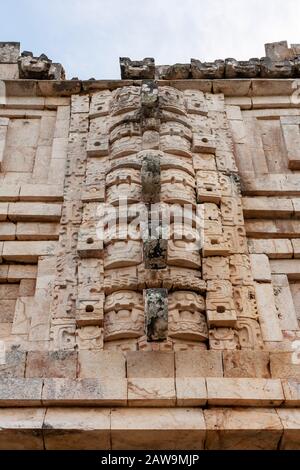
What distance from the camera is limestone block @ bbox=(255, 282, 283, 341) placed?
22.6ft

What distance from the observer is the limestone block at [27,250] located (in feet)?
25.3

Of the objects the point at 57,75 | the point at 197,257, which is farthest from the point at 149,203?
the point at 57,75

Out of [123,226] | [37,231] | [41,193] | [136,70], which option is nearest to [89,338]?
[123,226]

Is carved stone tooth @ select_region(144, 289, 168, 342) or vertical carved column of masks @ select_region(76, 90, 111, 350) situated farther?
vertical carved column of masks @ select_region(76, 90, 111, 350)

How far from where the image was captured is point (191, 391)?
5.81 m

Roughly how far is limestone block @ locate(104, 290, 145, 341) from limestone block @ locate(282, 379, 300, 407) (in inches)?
61.6

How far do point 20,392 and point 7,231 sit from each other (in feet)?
9.09

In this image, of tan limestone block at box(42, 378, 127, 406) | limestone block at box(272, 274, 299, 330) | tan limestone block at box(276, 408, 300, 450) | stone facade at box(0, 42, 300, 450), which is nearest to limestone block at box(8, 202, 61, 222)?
stone facade at box(0, 42, 300, 450)

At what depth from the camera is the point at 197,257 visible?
24.0 feet

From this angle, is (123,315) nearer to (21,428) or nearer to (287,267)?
(21,428)

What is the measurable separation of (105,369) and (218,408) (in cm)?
118

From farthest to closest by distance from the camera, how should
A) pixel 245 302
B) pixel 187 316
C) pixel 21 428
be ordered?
1. pixel 245 302
2. pixel 187 316
3. pixel 21 428

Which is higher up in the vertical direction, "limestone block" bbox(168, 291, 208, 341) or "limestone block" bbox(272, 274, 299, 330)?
"limestone block" bbox(272, 274, 299, 330)

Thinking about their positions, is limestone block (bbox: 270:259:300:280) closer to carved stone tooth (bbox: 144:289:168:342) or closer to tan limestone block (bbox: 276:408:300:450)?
carved stone tooth (bbox: 144:289:168:342)
